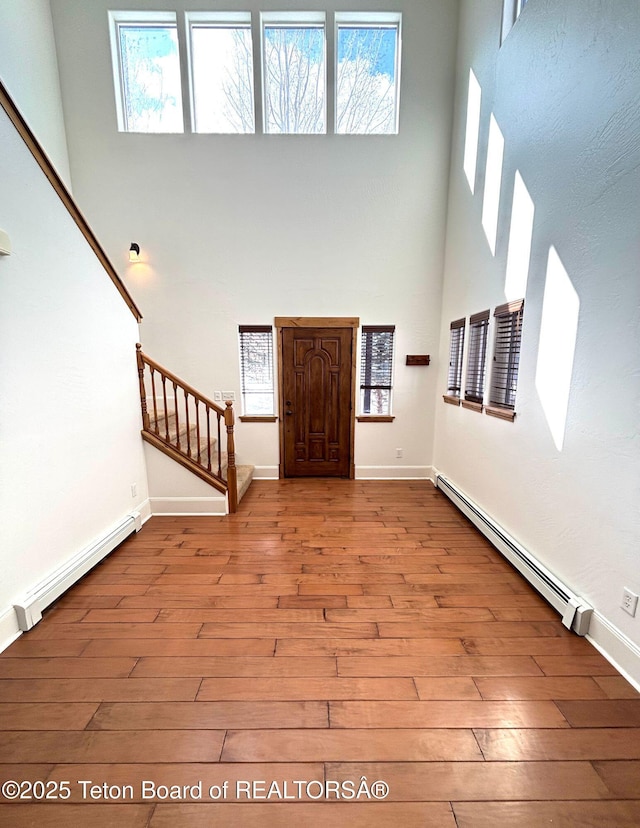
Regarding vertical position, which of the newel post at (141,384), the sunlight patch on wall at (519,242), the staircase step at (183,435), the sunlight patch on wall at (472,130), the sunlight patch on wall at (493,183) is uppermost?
the sunlight patch on wall at (472,130)

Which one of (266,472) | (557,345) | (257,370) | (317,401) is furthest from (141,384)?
(557,345)

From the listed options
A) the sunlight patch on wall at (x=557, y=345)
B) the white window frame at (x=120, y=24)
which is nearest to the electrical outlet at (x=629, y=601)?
the sunlight patch on wall at (x=557, y=345)

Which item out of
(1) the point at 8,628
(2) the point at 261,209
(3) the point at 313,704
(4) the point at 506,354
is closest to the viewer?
(3) the point at 313,704

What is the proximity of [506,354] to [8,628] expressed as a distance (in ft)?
12.8

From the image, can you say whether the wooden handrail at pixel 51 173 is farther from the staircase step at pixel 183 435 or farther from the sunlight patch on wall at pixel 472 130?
the sunlight patch on wall at pixel 472 130

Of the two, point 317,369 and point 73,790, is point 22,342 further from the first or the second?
point 317,369

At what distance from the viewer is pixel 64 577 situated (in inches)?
85.0

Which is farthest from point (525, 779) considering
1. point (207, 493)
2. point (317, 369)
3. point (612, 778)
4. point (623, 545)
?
point (317, 369)

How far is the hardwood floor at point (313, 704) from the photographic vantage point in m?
1.18

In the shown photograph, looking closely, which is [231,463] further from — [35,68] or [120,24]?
[120,24]

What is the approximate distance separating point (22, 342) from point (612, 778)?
3479mm

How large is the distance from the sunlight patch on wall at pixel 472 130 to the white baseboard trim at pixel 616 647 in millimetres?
3878

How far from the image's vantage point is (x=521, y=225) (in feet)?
8.50

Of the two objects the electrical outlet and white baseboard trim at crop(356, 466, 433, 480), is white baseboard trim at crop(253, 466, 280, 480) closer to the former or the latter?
white baseboard trim at crop(356, 466, 433, 480)
